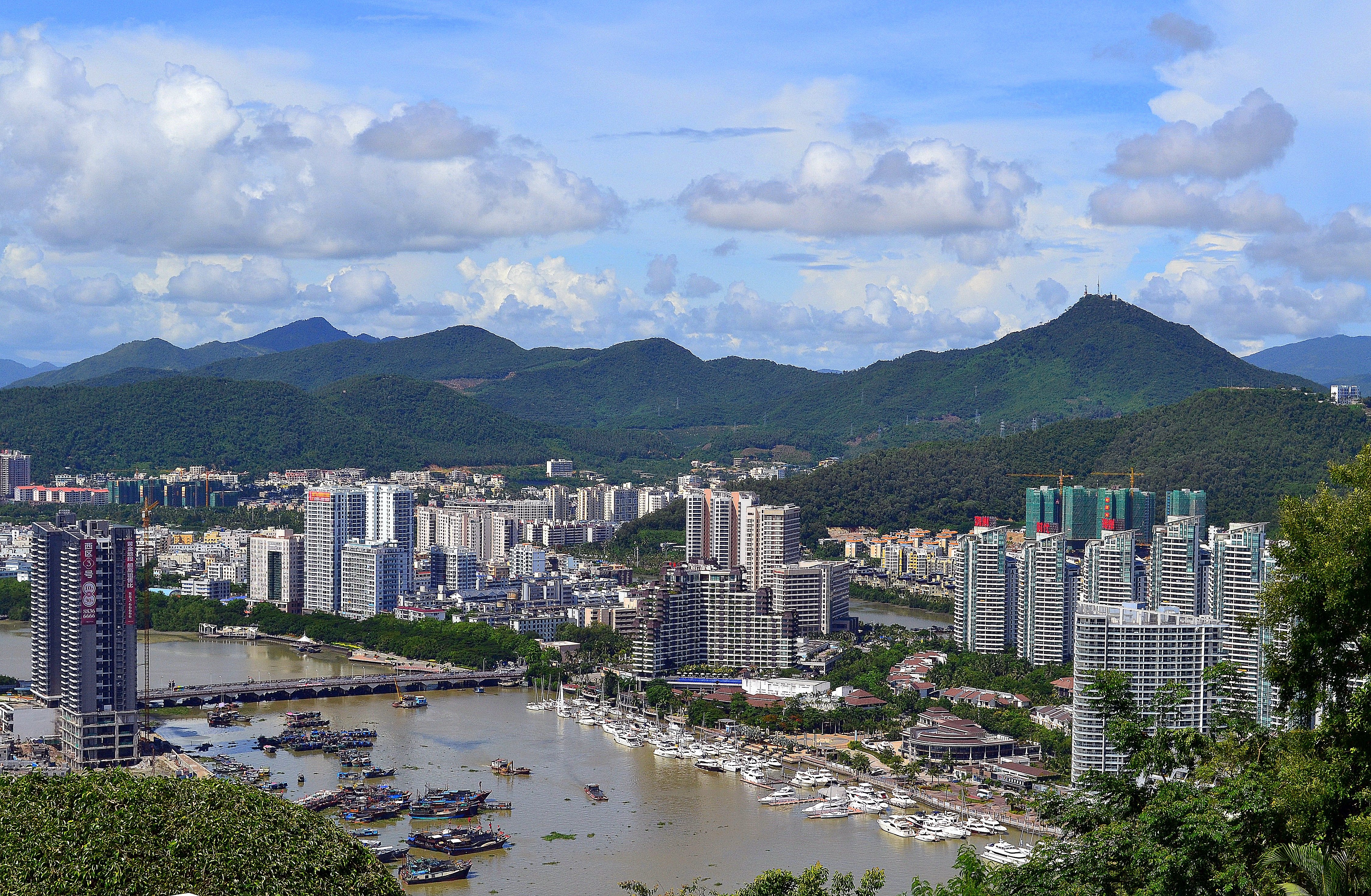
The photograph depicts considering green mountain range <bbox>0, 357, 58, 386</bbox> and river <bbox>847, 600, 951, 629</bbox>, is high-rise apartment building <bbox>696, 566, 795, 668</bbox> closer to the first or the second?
river <bbox>847, 600, 951, 629</bbox>

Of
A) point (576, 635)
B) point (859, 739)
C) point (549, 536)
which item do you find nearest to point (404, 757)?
point (859, 739)


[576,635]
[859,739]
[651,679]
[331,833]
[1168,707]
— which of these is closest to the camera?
[1168,707]

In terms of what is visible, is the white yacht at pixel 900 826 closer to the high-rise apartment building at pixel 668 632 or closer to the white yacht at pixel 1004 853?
the white yacht at pixel 1004 853

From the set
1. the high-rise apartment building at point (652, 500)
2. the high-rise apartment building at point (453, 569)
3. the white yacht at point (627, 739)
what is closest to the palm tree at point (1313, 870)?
the white yacht at point (627, 739)

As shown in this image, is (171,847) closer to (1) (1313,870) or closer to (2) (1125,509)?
→ (1) (1313,870)

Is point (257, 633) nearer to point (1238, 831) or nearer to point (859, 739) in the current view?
point (859, 739)
